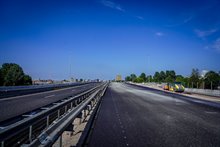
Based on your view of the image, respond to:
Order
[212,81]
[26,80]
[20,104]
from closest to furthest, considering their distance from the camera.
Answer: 1. [20,104]
2. [212,81]
3. [26,80]

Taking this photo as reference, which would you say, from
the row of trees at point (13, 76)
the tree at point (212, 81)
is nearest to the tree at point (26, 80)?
the row of trees at point (13, 76)

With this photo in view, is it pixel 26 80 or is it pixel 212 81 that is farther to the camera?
pixel 26 80

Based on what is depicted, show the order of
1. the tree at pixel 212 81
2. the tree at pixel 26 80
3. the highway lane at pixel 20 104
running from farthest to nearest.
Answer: the tree at pixel 26 80 → the tree at pixel 212 81 → the highway lane at pixel 20 104

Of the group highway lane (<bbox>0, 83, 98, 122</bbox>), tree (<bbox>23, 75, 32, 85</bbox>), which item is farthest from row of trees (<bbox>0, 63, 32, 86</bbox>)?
highway lane (<bbox>0, 83, 98, 122</bbox>)

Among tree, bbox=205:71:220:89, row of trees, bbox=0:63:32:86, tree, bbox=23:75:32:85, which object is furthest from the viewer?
tree, bbox=23:75:32:85

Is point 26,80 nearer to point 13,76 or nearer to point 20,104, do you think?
point 13,76

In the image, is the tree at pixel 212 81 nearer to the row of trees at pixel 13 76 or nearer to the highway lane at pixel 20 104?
the highway lane at pixel 20 104

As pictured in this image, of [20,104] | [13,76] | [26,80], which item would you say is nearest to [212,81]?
[20,104]

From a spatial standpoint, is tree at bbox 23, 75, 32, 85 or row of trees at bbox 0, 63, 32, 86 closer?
row of trees at bbox 0, 63, 32, 86

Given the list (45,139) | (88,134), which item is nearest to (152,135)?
(88,134)

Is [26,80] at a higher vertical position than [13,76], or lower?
lower

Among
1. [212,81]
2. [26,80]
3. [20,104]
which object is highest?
[212,81]

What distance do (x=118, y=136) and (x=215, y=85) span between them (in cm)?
4735

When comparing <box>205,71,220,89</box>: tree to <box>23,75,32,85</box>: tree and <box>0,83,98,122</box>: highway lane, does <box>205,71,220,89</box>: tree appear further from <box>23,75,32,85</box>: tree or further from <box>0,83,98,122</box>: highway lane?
<box>23,75,32,85</box>: tree
